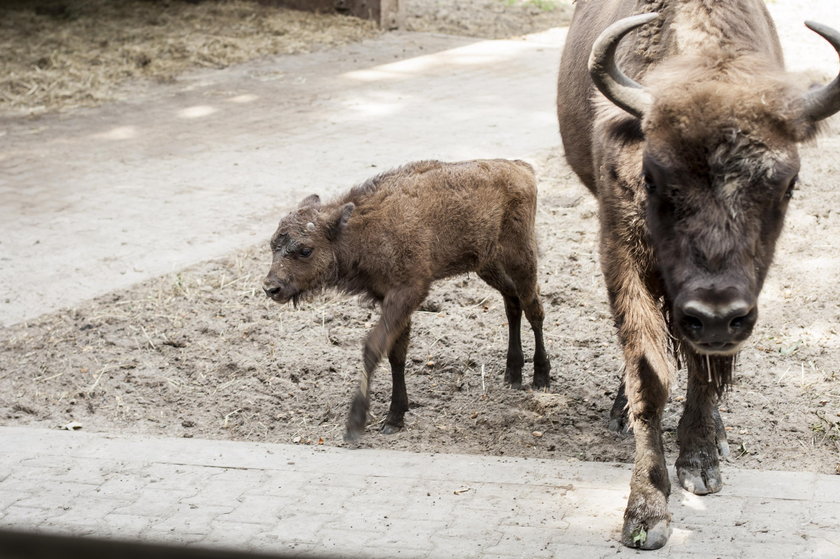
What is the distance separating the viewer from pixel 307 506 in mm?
4410

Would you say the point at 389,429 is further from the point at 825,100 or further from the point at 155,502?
the point at 825,100

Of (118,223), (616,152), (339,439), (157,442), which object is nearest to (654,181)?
(616,152)

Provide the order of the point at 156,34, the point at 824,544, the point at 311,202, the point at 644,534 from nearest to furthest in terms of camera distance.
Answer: the point at 824,544 → the point at 644,534 → the point at 311,202 → the point at 156,34

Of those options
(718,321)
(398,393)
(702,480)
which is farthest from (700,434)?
(398,393)

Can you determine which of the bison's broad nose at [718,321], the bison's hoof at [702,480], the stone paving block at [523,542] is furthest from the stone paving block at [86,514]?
the bison's broad nose at [718,321]

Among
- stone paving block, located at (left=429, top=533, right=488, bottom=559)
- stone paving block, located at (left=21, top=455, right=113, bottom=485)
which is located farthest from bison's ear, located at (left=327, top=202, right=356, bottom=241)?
stone paving block, located at (left=429, top=533, right=488, bottom=559)

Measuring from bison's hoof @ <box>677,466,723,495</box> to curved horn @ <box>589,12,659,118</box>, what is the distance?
152 cm

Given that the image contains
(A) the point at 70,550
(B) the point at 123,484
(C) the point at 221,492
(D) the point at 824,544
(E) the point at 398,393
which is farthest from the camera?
(E) the point at 398,393

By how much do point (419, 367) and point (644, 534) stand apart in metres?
2.31

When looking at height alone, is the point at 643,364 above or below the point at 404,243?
below

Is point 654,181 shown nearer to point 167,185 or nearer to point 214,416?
point 214,416

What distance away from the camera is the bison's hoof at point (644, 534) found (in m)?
3.96

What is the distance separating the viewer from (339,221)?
528cm

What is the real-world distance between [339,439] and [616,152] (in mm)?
2017
